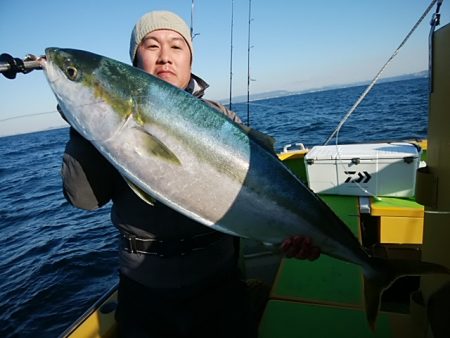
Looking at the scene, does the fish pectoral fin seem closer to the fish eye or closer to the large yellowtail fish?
the large yellowtail fish

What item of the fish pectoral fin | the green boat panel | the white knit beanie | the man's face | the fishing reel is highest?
the white knit beanie

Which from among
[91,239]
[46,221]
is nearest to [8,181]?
[46,221]

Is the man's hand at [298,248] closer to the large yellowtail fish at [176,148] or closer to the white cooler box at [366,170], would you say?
the large yellowtail fish at [176,148]

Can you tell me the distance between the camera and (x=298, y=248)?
1.91 m

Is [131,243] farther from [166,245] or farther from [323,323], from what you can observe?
[323,323]

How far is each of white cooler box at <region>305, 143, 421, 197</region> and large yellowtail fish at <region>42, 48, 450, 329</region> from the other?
10.5 feet

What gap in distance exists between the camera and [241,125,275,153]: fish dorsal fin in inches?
75.2

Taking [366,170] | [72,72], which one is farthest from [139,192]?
[366,170]

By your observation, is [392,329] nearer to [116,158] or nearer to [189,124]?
[189,124]

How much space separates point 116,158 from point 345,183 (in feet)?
13.9

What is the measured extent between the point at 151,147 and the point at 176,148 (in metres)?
0.13

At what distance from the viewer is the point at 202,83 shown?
2.72 meters

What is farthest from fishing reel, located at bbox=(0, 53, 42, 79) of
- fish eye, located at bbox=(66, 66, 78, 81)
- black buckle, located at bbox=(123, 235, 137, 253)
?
black buckle, located at bbox=(123, 235, 137, 253)

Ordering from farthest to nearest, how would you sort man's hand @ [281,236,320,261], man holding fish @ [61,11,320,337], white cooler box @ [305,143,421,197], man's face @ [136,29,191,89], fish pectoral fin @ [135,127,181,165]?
white cooler box @ [305,143,421,197] < man's face @ [136,29,191,89] < man holding fish @ [61,11,320,337] < man's hand @ [281,236,320,261] < fish pectoral fin @ [135,127,181,165]
